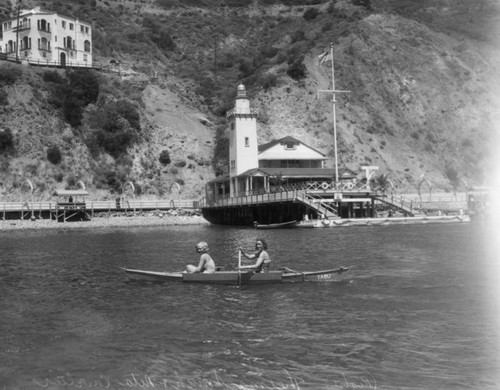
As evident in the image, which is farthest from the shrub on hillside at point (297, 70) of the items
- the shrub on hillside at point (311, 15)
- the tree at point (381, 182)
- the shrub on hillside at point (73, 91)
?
the shrub on hillside at point (311, 15)

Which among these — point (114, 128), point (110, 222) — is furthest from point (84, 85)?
point (110, 222)

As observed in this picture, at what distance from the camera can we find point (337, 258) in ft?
111

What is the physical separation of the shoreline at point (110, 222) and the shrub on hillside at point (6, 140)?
45.9 ft

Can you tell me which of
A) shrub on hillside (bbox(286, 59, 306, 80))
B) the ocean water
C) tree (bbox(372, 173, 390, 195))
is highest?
shrub on hillside (bbox(286, 59, 306, 80))

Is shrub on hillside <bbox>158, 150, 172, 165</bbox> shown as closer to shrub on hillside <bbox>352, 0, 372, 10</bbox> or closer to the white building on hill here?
the white building on hill

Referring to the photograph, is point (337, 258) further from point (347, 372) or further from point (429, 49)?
point (429, 49)

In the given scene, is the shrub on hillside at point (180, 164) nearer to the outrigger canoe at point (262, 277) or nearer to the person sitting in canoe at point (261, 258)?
the outrigger canoe at point (262, 277)

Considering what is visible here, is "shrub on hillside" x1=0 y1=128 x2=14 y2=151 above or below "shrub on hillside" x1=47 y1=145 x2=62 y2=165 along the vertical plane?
above

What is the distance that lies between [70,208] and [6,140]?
A: 14628 mm

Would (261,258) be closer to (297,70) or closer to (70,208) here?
(70,208)

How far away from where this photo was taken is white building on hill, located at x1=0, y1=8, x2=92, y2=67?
325 feet

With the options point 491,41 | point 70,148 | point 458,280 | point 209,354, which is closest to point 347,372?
point 209,354

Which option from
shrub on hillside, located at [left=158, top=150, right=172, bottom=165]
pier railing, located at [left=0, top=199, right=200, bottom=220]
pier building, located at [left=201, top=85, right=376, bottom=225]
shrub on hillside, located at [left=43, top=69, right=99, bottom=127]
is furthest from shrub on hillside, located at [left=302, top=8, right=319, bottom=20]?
pier railing, located at [left=0, top=199, right=200, bottom=220]

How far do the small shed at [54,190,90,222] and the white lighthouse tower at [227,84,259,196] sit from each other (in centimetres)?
1948
